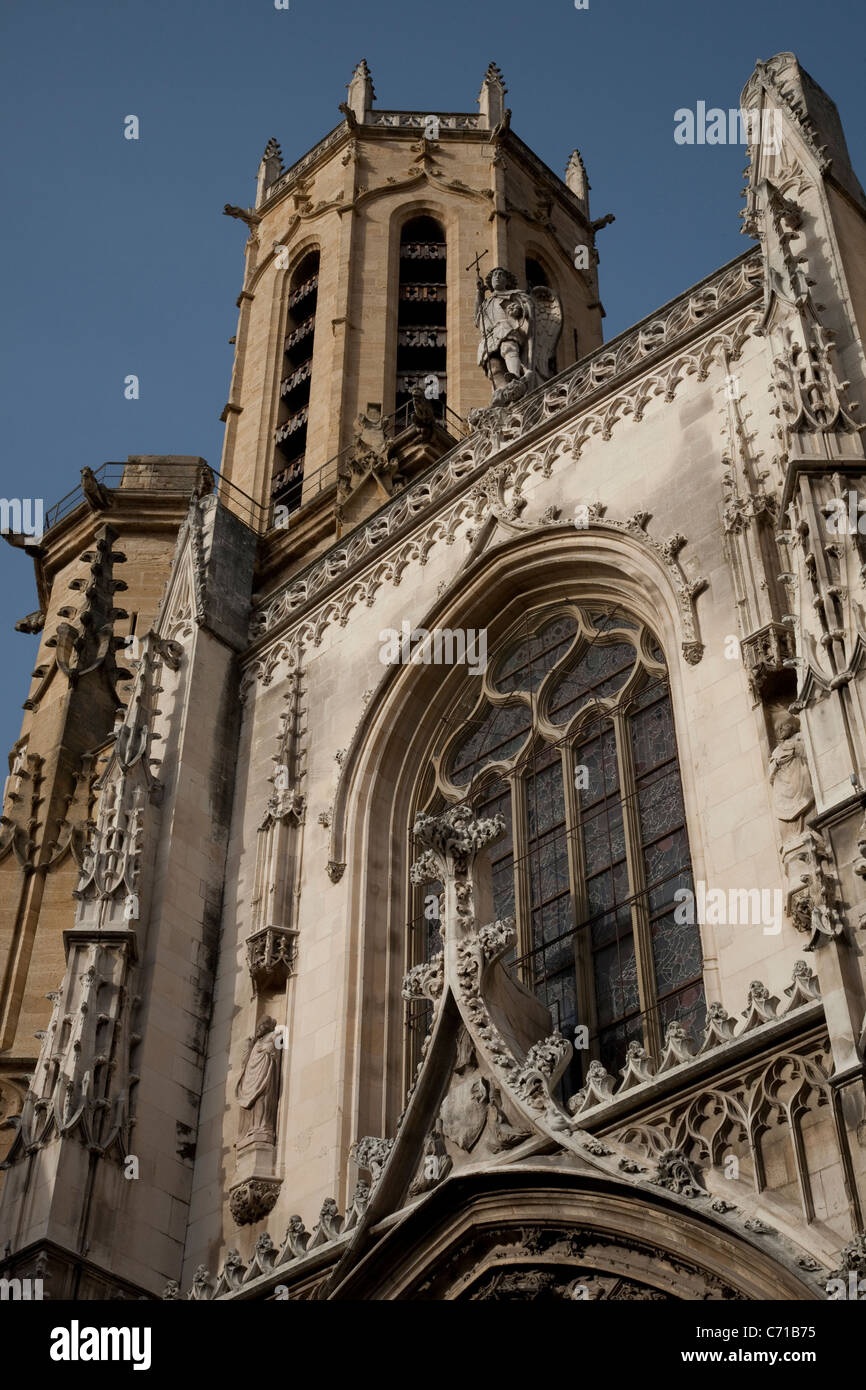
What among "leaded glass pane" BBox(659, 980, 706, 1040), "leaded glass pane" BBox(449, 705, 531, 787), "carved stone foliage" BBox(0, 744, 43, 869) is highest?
"carved stone foliage" BBox(0, 744, 43, 869)

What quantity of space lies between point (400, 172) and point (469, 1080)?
27.2 metres

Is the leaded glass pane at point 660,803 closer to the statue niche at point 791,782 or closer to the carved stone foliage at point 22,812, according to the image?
the statue niche at point 791,782

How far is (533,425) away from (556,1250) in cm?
967

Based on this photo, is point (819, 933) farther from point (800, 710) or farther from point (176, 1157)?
point (176, 1157)

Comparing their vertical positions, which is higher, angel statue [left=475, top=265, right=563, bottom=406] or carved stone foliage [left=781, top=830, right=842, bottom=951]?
angel statue [left=475, top=265, right=563, bottom=406]

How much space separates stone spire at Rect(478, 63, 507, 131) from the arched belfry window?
2255 centimetres

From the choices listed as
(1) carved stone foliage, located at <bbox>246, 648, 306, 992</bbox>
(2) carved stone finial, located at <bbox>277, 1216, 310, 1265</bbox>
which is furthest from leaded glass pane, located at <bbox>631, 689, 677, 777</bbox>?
(2) carved stone finial, located at <bbox>277, 1216, 310, 1265</bbox>

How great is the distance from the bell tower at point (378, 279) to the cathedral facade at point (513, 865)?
8.83m

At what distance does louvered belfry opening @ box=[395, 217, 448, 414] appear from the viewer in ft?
109

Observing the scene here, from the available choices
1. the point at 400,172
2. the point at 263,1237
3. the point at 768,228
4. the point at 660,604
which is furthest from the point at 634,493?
the point at 400,172

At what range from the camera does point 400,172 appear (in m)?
37.1

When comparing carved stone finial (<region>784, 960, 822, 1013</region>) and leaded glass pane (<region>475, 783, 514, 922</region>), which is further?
leaded glass pane (<region>475, 783, 514, 922</region>)

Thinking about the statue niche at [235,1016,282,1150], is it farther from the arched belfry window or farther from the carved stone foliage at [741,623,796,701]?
the carved stone foliage at [741,623,796,701]
